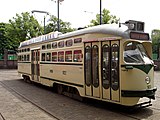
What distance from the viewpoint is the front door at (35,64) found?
1558 centimetres

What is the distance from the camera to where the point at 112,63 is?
843 centimetres

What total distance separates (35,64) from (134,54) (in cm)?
918

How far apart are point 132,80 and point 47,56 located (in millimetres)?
6873

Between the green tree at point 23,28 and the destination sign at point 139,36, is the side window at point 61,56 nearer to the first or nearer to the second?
the destination sign at point 139,36

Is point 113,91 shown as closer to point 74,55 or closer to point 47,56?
point 74,55

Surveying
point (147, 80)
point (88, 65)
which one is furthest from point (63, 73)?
point (147, 80)

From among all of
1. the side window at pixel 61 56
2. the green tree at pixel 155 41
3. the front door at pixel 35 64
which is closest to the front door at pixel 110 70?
the side window at pixel 61 56

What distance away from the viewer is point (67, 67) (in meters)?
11.1

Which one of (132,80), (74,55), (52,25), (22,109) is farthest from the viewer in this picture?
(52,25)

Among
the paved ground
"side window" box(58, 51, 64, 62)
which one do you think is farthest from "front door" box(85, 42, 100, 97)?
"side window" box(58, 51, 64, 62)

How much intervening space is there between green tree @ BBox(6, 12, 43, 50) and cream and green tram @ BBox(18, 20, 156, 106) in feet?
105

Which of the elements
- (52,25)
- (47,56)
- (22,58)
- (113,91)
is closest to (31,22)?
(52,25)

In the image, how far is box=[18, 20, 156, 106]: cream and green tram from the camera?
A: 26.3 ft

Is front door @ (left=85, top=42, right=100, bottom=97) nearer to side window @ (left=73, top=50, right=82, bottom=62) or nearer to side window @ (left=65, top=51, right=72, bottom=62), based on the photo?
side window @ (left=73, top=50, right=82, bottom=62)
